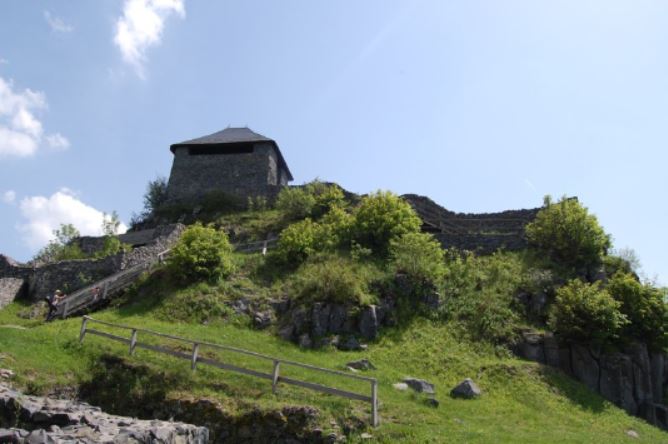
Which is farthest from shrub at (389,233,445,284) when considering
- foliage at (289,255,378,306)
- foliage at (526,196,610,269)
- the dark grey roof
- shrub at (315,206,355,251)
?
the dark grey roof

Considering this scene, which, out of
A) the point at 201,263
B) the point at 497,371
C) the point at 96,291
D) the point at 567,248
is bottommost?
the point at 497,371

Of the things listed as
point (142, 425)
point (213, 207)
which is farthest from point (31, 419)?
point (213, 207)

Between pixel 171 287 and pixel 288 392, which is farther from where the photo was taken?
pixel 171 287

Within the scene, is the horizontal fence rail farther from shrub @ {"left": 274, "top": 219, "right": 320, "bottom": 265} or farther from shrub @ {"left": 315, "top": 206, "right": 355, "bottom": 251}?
shrub @ {"left": 315, "top": 206, "right": 355, "bottom": 251}

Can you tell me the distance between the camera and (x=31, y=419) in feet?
29.3

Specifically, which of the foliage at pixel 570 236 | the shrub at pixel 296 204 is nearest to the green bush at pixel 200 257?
the shrub at pixel 296 204

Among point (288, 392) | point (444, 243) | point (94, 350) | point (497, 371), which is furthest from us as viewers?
point (444, 243)

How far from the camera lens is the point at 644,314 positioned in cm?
1861

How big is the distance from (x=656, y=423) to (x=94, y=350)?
667 inches

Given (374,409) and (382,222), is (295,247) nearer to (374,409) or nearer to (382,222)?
(382,222)

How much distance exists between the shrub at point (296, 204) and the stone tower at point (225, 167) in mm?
4699

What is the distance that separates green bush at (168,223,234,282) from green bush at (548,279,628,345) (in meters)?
12.8

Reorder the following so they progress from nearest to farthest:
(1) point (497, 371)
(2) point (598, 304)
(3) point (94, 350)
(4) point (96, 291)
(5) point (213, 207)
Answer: (3) point (94, 350) → (1) point (497, 371) → (2) point (598, 304) → (4) point (96, 291) → (5) point (213, 207)

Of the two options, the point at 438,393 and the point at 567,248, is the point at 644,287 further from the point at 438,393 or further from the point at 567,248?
the point at 438,393
